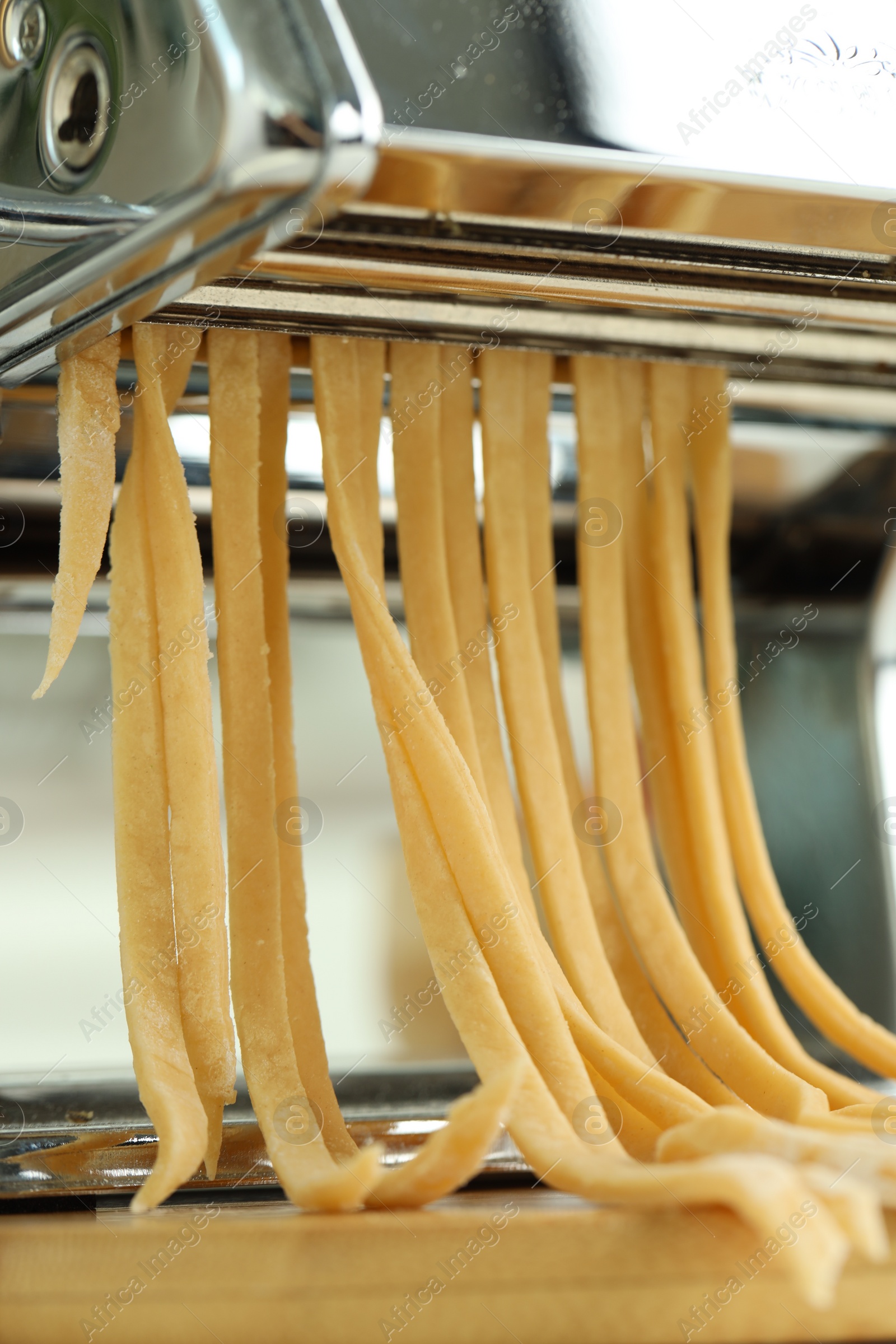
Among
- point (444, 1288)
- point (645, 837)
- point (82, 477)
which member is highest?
point (82, 477)

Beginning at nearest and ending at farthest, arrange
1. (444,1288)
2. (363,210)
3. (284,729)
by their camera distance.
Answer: (444,1288)
(363,210)
(284,729)

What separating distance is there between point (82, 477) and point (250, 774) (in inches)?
6.6

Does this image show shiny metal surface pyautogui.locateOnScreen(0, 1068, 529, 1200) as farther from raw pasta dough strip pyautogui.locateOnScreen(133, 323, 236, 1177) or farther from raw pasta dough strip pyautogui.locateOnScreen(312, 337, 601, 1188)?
raw pasta dough strip pyautogui.locateOnScreen(312, 337, 601, 1188)

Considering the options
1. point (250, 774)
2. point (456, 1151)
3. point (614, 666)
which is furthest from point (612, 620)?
point (456, 1151)

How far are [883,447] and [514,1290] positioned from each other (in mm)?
703

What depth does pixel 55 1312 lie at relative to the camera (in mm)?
411

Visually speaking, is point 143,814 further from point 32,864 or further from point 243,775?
point 32,864

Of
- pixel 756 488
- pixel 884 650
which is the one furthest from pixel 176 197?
pixel 884 650

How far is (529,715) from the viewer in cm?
66

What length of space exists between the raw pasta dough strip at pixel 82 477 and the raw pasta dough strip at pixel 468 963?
113 mm

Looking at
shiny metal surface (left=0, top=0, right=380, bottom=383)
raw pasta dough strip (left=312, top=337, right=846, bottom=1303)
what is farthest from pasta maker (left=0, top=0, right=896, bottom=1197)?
raw pasta dough strip (left=312, top=337, right=846, bottom=1303)

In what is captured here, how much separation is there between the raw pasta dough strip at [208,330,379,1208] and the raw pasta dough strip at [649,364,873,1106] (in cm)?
24

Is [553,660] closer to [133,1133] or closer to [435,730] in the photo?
[435,730]

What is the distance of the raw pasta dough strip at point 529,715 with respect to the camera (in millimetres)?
620
